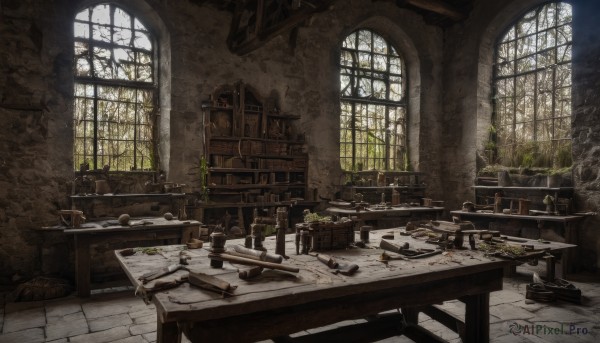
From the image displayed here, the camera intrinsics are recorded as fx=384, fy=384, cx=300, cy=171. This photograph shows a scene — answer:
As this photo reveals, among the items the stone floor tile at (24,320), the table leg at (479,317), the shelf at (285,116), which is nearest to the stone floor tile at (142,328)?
the stone floor tile at (24,320)

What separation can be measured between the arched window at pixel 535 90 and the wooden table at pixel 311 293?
5.79 meters

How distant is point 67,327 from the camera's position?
410 cm

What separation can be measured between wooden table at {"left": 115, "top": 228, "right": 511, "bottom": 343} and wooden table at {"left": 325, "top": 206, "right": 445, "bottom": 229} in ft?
11.7

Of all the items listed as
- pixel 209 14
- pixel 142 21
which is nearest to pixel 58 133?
pixel 142 21

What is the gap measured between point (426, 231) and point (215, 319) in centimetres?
287

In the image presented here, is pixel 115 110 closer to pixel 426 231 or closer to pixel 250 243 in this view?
pixel 250 243

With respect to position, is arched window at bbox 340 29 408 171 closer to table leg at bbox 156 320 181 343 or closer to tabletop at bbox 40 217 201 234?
tabletop at bbox 40 217 201 234

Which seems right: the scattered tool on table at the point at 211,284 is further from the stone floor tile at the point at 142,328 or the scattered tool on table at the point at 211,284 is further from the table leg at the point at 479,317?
the table leg at the point at 479,317

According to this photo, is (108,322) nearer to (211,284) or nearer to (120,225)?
(120,225)

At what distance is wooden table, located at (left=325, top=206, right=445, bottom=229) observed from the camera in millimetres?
7164

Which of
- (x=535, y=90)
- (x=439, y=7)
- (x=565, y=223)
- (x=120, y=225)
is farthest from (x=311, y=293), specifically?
(x=439, y=7)

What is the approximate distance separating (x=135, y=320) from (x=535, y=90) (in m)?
8.60

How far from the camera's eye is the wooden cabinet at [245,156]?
717 cm

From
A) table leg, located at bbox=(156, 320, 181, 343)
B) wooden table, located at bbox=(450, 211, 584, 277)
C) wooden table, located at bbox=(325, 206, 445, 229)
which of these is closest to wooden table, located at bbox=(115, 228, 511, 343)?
table leg, located at bbox=(156, 320, 181, 343)
